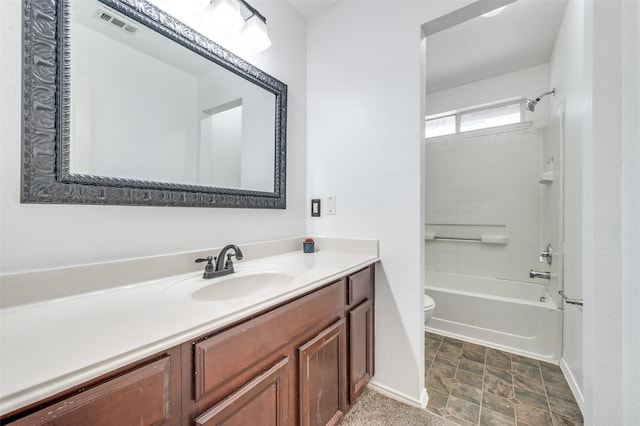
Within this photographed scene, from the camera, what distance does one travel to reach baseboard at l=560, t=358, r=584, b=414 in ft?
4.66

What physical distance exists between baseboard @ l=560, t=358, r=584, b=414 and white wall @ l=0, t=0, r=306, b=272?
1974mm

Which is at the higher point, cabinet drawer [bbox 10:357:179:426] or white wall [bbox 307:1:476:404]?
white wall [bbox 307:1:476:404]

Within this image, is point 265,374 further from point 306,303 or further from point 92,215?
point 92,215

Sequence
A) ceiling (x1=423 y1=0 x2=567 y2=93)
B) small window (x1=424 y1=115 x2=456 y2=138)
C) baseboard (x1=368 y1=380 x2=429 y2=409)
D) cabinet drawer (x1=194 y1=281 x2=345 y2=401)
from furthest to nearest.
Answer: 1. small window (x1=424 y1=115 x2=456 y2=138)
2. ceiling (x1=423 y1=0 x2=567 y2=93)
3. baseboard (x1=368 y1=380 x2=429 y2=409)
4. cabinet drawer (x1=194 y1=281 x2=345 y2=401)

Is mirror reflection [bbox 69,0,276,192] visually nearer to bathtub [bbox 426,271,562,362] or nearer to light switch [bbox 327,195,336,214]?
light switch [bbox 327,195,336,214]

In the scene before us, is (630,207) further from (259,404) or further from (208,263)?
(208,263)

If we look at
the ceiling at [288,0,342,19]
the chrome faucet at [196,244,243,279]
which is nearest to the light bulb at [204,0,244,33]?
the ceiling at [288,0,342,19]

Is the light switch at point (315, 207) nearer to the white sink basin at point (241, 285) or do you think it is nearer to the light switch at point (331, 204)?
the light switch at point (331, 204)

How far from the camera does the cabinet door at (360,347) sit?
127cm

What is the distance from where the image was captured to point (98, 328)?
581 millimetres

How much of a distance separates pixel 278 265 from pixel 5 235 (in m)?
0.92

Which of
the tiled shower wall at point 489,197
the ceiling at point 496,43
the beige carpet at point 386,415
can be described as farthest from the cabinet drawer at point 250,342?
the tiled shower wall at point 489,197

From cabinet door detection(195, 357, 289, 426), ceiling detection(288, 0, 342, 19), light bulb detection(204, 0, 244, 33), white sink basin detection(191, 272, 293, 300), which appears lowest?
cabinet door detection(195, 357, 289, 426)

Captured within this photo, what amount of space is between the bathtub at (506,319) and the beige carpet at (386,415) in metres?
1.08
